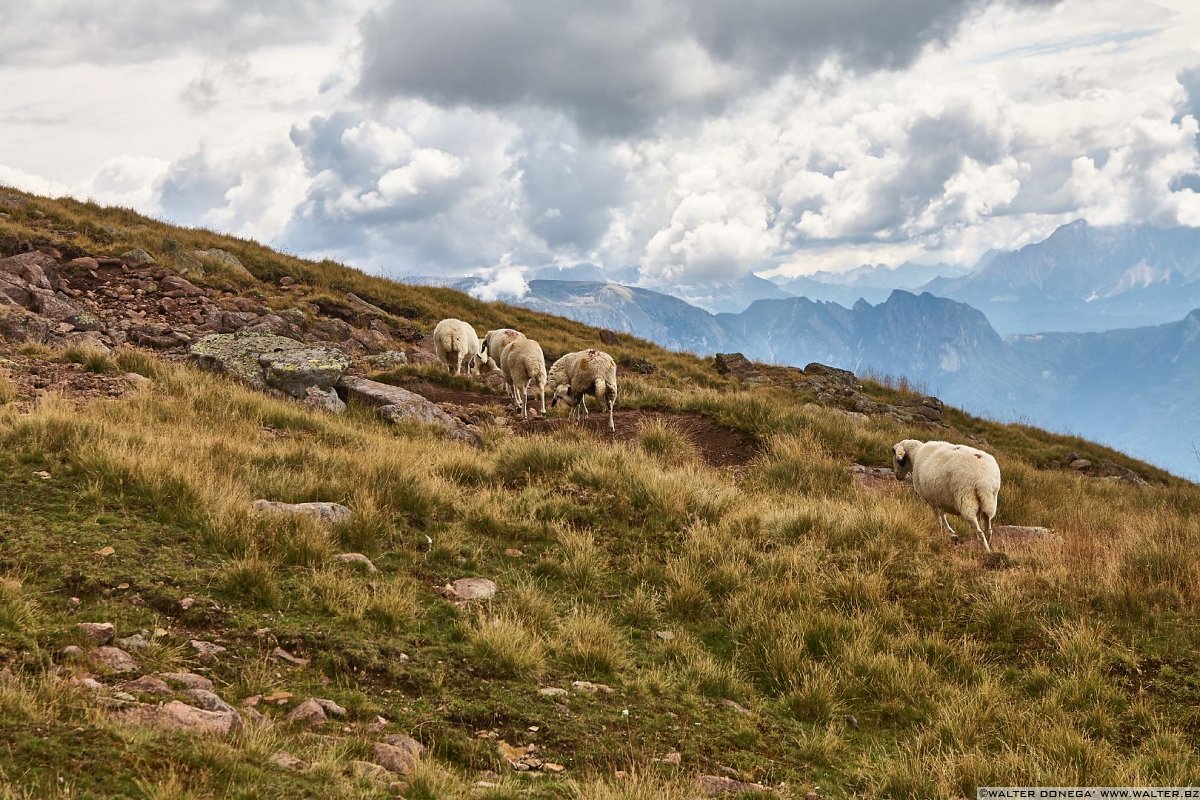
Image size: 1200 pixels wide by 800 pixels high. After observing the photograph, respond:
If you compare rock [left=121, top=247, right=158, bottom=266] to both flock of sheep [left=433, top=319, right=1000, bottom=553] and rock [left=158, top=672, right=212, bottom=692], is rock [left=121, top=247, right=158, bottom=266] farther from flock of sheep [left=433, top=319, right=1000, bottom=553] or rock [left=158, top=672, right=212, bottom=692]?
rock [left=158, top=672, right=212, bottom=692]

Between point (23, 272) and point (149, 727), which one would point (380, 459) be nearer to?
point (149, 727)

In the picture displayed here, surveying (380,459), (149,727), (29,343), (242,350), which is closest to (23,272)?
(29,343)

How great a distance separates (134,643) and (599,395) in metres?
10.4

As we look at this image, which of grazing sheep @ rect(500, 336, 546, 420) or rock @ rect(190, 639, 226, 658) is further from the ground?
grazing sheep @ rect(500, 336, 546, 420)

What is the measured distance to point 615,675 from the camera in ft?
17.9

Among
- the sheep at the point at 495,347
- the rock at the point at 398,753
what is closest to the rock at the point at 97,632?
the rock at the point at 398,753

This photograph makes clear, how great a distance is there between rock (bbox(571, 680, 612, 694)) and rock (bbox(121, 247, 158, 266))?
21546 millimetres

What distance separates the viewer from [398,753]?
12.7ft

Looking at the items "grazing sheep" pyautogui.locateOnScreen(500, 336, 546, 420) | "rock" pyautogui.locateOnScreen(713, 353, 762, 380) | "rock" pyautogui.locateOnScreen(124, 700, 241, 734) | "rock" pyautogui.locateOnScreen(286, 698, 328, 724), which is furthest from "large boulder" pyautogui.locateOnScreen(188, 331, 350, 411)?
"rock" pyautogui.locateOnScreen(713, 353, 762, 380)

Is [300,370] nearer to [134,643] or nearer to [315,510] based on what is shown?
[315,510]

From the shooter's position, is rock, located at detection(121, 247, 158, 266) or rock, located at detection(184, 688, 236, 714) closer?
rock, located at detection(184, 688, 236, 714)

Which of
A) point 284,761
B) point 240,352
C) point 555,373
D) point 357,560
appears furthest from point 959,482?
point 240,352

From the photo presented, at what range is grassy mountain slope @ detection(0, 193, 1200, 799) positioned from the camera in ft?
13.0

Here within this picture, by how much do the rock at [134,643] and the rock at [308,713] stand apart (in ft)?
3.88
